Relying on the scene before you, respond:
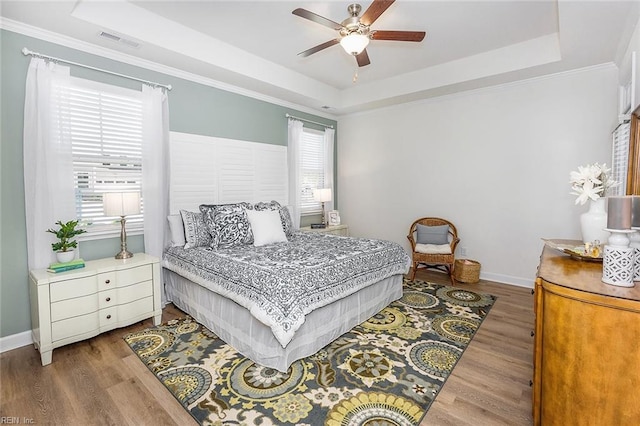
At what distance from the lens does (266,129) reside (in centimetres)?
464

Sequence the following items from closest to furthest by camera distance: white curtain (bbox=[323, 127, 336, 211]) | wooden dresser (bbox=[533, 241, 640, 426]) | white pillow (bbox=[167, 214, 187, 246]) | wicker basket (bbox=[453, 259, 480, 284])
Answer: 1. wooden dresser (bbox=[533, 241, 640, 426])
2. white pillow (bbox=[167, 214, 187, 246])
3. wicker basket (bbox=[453, 259, 480, 284])
4. white curtain (bbox=[323, 127, 336, 211])

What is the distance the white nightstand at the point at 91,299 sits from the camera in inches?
93.5

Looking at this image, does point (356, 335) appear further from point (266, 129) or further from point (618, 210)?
point (266, 129)

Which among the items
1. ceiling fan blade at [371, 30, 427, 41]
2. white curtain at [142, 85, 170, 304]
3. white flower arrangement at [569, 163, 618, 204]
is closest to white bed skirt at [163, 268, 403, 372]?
white curtain at [142, 85, 170, 304]

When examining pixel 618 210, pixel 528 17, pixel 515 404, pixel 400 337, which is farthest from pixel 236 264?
pixel 528 17

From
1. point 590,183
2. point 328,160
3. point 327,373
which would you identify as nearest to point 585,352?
point 590,183

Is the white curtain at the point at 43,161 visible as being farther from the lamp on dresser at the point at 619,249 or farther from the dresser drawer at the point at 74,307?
the lamp on dresser at the point at 619,249

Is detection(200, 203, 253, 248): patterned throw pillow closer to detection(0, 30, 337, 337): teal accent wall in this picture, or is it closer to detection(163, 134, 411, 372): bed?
detection(163, 134, 411, 372): bed

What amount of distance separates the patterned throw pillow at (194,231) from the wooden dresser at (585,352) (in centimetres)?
304

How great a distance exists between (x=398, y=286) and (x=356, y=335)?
3.39ft

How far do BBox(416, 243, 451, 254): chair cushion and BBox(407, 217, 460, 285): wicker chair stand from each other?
0.04m

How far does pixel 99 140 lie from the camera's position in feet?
9.96

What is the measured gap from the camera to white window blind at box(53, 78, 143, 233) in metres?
2.86

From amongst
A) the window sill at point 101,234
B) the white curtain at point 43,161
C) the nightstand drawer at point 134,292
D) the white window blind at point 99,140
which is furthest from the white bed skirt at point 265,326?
the white curtain at point 43,161
